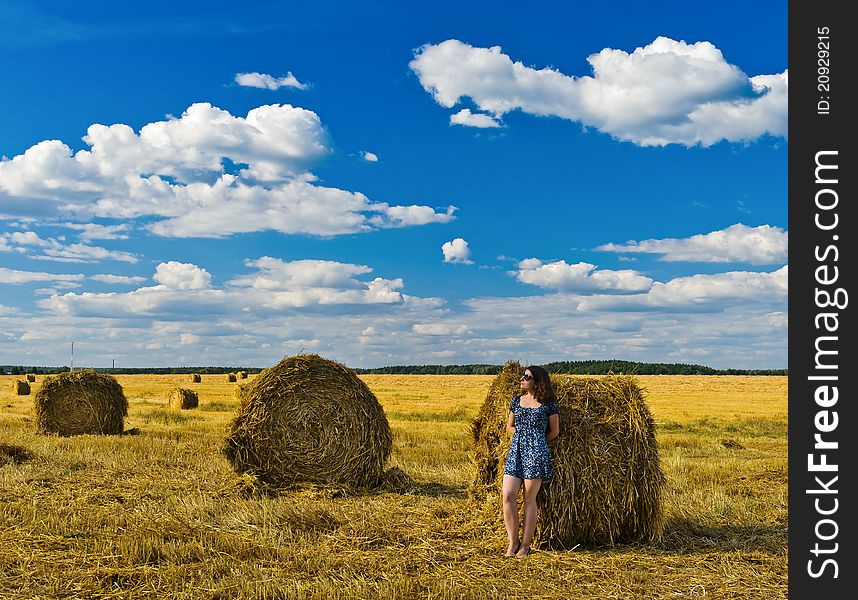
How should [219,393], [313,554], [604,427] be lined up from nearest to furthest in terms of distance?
[313,554]
[604,427]
[219,393]

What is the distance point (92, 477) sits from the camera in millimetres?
13008

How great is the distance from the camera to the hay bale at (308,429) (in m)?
12.7

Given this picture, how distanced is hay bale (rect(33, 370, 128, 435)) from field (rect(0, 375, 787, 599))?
6.03m

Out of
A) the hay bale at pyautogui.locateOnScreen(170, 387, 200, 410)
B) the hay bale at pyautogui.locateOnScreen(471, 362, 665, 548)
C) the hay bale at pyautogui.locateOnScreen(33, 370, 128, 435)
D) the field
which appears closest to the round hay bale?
the hay bale at pyautogui.locateOnScreen(170, 387, 200, 410)

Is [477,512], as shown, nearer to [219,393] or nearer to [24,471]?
[24,471]

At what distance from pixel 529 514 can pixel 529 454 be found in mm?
633

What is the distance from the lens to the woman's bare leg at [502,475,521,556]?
334 inches

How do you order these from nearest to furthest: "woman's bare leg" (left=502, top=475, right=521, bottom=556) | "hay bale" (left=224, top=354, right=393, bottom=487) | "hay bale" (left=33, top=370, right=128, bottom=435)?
"woman's bare leg" (left=502, top=475, right=521, bottom=556) → "hay bale" (left=224, top=354, right=393, bottom=487) → "hay bale" (left=33, top=370, right=128, bottom=435)

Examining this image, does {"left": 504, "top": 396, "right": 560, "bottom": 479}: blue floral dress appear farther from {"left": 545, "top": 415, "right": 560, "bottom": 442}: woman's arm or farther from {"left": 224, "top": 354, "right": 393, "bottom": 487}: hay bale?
{"left": 224, "top": 354, "right": 393, "bottom": 487}: hay bale
